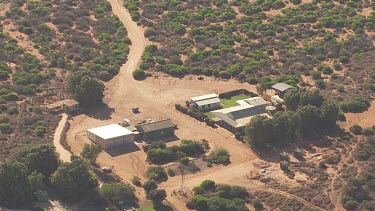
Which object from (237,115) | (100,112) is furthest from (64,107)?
(237,115)

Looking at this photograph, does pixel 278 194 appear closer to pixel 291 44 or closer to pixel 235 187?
pixel 235 187

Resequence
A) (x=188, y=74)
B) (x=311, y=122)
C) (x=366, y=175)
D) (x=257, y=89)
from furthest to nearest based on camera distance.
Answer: (x=188, y=74), (x=257, y=89), (x=311, y=122), (x=366, y=175)

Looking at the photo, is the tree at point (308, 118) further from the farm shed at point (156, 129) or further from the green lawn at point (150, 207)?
the green lawn at point (150, 207)

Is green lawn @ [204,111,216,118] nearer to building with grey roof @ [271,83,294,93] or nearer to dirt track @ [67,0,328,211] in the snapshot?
dirt track @ [67,0,328,211]

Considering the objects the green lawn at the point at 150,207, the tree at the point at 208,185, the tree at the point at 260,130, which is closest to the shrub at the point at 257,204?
the tree at the point at 208,185

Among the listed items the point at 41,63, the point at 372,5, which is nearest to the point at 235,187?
the point at 41,63

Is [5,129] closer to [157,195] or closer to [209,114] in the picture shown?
[157,195]
